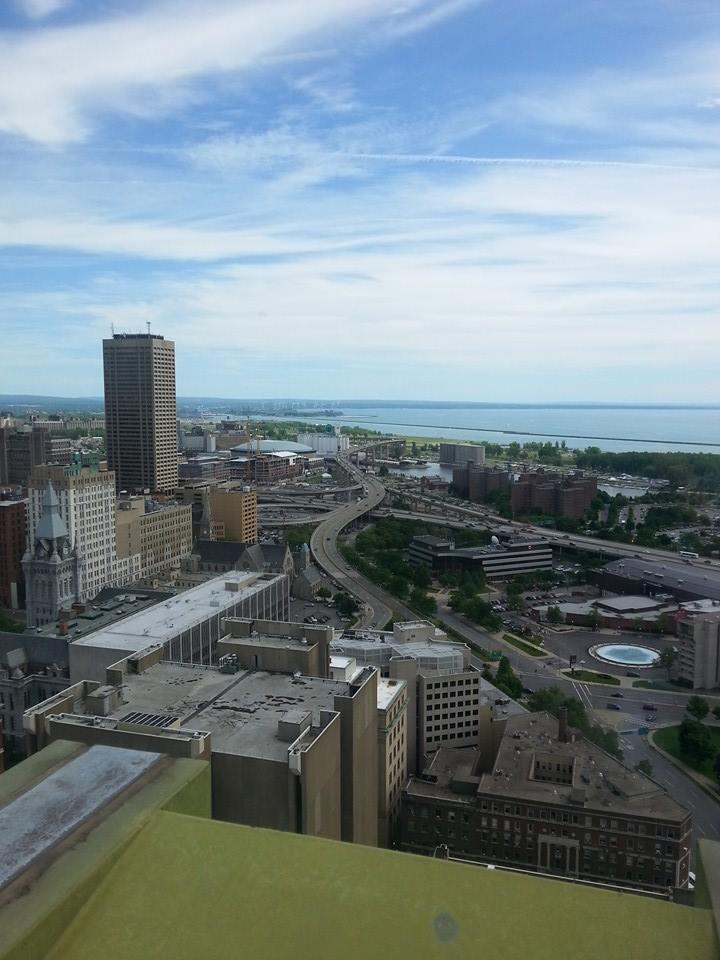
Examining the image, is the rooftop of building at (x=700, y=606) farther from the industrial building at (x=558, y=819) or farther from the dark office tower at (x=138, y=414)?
the dark office tower at (x=138, y=414)

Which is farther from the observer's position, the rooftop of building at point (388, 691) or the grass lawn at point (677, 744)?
the grass lawn at point (677, 744)

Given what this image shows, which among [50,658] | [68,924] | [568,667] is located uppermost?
[68,924]

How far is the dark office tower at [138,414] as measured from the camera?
113 ft

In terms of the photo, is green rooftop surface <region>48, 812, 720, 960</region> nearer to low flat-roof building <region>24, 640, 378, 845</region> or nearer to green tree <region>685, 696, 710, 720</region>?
low flat-roof building <region>24, 640, 378, 845</region>

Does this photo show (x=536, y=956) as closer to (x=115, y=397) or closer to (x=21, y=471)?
(x=115, y=397)

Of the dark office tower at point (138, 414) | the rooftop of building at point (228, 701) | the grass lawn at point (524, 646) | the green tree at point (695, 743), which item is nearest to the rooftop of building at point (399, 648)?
the green tree at point (695, 743)

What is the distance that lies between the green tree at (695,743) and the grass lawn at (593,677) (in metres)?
3.49

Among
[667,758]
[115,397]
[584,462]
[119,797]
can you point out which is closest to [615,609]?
[667,758]

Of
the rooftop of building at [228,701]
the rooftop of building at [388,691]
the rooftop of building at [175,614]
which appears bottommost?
the rooftop of building at [388,691]

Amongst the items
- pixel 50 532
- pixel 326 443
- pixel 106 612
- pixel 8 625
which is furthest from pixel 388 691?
pixel 326 443

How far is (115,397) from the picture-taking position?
114 ft

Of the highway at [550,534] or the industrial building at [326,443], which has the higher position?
the industrial building at [326,443]

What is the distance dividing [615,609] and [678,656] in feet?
17.0

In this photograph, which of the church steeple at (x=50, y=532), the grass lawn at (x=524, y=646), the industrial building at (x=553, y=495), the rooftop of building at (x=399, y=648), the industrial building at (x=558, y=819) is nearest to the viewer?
the industrial building at (x=558, y=819)
